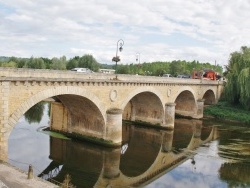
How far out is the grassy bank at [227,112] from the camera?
146 ft

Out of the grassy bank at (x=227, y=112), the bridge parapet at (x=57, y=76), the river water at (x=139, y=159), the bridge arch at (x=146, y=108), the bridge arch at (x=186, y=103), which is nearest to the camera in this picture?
the bridge parapet at (x=57, y=76)

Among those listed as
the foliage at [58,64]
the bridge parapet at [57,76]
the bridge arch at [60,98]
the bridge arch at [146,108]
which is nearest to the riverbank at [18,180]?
the bridge arch at [60,98]

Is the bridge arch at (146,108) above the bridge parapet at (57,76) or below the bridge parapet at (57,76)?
below

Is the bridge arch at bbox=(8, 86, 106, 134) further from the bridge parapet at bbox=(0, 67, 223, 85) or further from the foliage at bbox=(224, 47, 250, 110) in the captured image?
the foliage at bbox=(224, 47, 250, 110)

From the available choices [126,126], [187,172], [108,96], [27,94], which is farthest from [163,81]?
[27,94]

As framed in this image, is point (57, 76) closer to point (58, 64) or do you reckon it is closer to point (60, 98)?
point (60, 98)

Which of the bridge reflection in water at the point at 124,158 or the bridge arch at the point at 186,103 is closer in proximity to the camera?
the bridge reflection in water at the point at 124,158

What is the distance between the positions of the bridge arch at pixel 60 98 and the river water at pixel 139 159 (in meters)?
3.88

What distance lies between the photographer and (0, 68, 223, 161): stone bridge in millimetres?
18562

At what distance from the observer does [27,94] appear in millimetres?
19438

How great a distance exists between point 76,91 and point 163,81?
15.5 metres

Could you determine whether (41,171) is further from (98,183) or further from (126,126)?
(126,126)

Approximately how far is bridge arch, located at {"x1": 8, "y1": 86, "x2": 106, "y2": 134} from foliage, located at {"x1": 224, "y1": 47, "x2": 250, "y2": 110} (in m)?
26.5

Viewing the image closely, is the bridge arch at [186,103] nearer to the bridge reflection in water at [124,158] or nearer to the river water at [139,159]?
the bridge reflection in water at [124,158]
